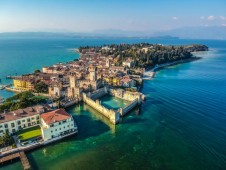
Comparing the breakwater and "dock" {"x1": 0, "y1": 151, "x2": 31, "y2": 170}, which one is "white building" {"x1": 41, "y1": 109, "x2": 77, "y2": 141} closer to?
"dock" {"x1": 0, "y1": 151, "x2": 31, "y2": 170}

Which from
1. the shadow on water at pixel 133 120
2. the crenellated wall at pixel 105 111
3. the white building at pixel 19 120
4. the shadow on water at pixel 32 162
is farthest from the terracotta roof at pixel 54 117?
the shadow on water at pixel 133 120

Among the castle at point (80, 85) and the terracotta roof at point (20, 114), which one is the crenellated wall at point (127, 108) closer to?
the castle at point (80, 85)

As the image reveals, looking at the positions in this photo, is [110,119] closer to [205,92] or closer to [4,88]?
[205,92]

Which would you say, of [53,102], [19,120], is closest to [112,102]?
[53,102]

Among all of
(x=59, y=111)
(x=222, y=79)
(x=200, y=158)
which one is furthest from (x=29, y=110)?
(x=222, y=79)

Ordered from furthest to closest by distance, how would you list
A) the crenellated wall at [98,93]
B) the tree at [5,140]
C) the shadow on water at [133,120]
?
the crenellated wall at [98,93], the shadow on water at [133,120], the tree at [5,140]

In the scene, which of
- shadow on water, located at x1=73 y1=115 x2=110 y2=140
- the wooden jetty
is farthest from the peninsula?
shadow on water, located at x1=73 y1=115 x2=110 y2=140
